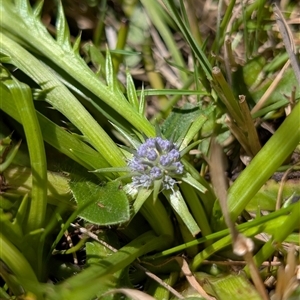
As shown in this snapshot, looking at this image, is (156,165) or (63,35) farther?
(63,35)

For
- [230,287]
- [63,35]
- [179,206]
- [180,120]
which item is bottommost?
[230,287]

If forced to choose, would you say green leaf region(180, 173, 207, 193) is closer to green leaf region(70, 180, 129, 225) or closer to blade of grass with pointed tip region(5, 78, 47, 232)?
green leaf region(70, 180, 129, 225)

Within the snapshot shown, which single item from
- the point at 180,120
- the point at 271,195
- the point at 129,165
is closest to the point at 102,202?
the point at 129,165

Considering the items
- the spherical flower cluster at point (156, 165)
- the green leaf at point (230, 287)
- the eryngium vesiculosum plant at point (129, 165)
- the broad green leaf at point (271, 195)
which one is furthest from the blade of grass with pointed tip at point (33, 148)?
the broad green leaf at point (271, 195)

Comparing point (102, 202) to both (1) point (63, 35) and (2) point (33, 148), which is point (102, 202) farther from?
(1) point (63, 35)

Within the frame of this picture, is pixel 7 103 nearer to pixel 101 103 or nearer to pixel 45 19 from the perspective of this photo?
pixel 101 103

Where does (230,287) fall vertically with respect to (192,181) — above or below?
below

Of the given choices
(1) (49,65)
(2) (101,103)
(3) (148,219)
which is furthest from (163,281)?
(1) (49,65)
